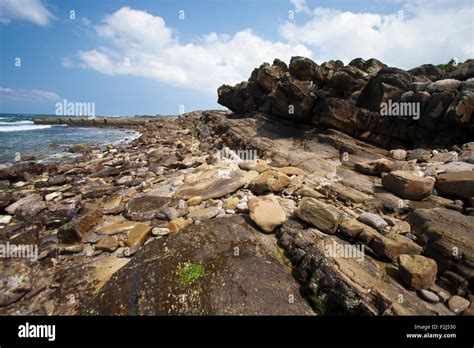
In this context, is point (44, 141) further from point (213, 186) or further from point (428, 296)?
point (428, 296)

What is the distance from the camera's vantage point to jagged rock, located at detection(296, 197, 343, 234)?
19.1ft

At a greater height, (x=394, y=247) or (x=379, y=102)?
(x=379, y=102)

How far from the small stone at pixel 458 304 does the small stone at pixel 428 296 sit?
19cm

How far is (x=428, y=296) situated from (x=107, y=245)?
7.83 meters

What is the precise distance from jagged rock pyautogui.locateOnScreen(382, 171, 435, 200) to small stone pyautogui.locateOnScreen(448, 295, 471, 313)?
4180 mm

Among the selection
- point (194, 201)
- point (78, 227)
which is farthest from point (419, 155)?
point (78, 227)

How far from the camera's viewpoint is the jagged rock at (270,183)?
28.6 ft

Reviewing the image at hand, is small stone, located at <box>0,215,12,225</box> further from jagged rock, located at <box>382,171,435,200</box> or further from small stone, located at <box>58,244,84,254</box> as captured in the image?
jagged rock, located at <box>382,171,435,200</box>

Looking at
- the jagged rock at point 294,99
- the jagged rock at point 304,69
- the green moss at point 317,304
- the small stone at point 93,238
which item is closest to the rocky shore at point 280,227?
the green moss at point 317,304

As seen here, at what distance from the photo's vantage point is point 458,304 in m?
3.91

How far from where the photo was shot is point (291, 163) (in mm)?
12211

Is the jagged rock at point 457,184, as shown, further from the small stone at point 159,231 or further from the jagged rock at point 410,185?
the small stone at point 159,231

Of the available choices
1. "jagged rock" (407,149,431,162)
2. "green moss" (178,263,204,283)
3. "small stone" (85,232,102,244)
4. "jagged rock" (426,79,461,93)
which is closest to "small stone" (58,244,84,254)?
"small stone" (85,232,102,244)
